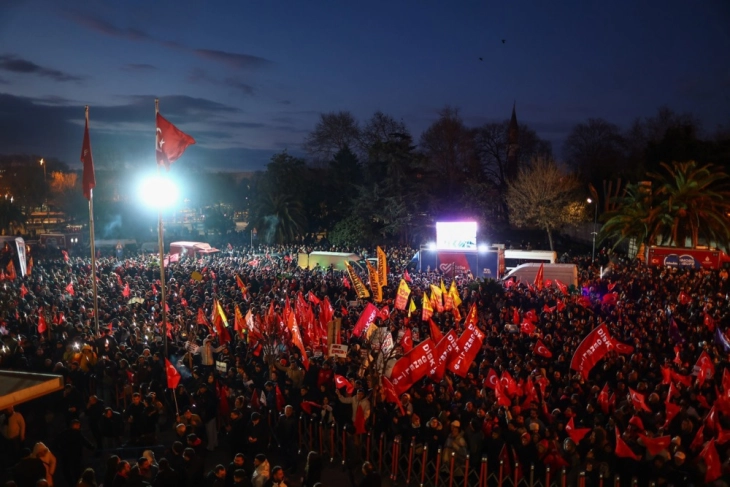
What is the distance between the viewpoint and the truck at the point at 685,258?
26.2 metres

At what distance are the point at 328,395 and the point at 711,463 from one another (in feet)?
18.5

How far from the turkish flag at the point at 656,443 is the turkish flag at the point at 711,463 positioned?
1.48 ft

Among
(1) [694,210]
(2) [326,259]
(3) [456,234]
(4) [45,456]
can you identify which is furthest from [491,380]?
(1) [694,210]

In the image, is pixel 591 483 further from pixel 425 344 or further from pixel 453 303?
pixel 453 303

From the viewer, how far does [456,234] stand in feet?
104

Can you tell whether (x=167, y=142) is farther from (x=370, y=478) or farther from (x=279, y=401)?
(x=370, y=478)

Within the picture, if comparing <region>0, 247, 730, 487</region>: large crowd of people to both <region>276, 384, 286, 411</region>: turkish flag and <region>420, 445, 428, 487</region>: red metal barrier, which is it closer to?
<region>276, 384, 286, 411</region>: turkish flag

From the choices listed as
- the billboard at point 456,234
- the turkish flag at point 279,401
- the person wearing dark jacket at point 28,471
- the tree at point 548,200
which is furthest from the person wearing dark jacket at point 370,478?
the tree at point 548,200

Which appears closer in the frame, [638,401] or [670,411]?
[670,411]

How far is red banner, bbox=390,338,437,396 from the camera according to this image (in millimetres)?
9867

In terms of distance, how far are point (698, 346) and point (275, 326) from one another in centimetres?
982

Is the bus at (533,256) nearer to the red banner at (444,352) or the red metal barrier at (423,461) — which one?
the red banner at (444,352)

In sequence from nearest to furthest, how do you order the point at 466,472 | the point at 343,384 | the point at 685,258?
the point at 466,472 → the point at 343,384 → the point at 685,258

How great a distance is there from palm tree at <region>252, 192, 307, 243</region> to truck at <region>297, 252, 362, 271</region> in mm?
11641
